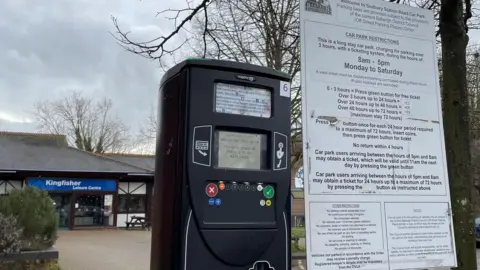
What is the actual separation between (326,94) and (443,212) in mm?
1036

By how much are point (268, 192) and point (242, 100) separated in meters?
0.47

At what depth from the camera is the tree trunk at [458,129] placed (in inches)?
129

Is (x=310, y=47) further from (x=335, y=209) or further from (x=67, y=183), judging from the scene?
(x=67, y=183)

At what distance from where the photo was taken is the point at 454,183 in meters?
3.28

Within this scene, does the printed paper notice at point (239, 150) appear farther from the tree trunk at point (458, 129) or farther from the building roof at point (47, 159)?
the building roof at point (47, 159)

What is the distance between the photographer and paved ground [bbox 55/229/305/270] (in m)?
11.8

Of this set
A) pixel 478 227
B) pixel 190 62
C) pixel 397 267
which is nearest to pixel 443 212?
pixel 397 267

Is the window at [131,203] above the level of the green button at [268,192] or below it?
above

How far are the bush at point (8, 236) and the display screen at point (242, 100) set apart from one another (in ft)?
19.9

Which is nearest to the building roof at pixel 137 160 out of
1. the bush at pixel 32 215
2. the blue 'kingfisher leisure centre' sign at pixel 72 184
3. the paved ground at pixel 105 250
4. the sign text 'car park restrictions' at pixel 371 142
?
the blue 'kingfisher leisure centre' sign at pixel 72 184

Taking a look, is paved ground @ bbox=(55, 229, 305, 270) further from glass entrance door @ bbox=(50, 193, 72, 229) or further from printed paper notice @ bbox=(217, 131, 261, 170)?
printed paper notice @ bbox=(217, 131, 261, 170)

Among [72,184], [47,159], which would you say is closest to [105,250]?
[72,184]

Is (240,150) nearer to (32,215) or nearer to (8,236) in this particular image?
(8,236)

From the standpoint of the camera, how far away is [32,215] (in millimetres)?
7914
